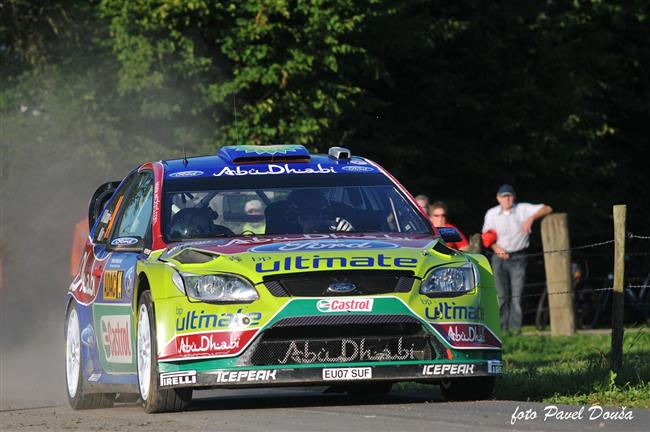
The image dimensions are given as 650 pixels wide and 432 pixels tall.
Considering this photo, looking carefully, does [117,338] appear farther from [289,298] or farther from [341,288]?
[341,288]

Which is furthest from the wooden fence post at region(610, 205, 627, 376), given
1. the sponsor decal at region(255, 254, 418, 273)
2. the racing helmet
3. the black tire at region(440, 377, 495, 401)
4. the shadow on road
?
the racing helmet

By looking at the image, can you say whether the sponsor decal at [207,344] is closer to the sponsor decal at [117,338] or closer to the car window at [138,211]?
the sponsor decal at [117,338]

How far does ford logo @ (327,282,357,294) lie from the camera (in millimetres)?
9797

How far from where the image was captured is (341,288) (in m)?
9.80

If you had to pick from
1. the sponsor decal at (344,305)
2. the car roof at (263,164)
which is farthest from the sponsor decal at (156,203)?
the sponsor decal at (344,305)

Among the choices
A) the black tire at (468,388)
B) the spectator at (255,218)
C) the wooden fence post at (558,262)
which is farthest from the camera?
the wooden fence post at (558,262)

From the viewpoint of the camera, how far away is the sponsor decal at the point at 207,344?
9.74 metres

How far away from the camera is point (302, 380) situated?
9.82 metres

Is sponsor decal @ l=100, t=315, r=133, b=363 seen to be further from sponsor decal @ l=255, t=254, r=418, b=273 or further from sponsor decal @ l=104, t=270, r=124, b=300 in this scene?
sponsor decal @ l=255, t=254, r=418, b=273

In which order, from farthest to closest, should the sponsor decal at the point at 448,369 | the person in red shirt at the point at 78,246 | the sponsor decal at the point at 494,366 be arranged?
the person in red shirt at the point at 78,246 → the sponsor decal at the point at 494,366 → the sponsor decal at the point at 448,369

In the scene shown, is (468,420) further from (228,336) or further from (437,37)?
(437,37)

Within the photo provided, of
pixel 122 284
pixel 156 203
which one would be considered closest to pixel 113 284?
pixel 122 284

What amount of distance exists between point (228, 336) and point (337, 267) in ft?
2.33

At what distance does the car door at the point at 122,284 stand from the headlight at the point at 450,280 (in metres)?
1.81
